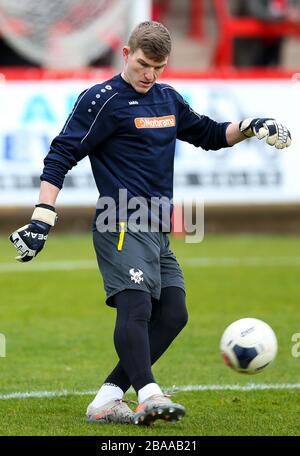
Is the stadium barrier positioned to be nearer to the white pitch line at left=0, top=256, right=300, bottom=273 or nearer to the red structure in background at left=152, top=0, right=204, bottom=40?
the white pitch line at left=0, top=256, right=300, bottom=273

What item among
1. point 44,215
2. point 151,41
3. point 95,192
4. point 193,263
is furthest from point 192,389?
point 95,192

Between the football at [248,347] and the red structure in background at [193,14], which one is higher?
the red structure in background at [193,14]

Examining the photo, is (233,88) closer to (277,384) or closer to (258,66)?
(258,66)

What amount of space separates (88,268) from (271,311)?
346 cm

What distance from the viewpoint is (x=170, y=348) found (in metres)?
9.12

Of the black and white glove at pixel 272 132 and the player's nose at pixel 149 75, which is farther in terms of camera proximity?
the black and white glove at pixel 272 132

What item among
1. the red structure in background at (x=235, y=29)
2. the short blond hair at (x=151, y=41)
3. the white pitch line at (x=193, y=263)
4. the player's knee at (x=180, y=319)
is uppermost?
the red structure in background at (x=235, y=29)

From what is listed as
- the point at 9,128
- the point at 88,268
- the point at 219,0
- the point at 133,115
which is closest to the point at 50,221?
the point at 133,115

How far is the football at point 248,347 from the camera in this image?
612 cm

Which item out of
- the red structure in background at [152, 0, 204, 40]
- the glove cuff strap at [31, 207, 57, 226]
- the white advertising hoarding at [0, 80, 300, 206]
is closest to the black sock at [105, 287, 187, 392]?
the glove cuff strap at [31, 207, 57, 226]

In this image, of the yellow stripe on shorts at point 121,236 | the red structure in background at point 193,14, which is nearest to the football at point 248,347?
the yellow stripe on shorts at point 121,236

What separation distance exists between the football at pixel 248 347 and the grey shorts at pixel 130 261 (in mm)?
476

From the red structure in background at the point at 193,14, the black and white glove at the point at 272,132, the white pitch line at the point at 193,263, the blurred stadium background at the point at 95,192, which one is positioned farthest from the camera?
the red structure in background at the point at 193,14

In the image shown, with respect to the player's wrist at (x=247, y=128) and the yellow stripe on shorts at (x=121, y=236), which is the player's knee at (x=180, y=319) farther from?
the player's wrist at (x=247, y=128)
